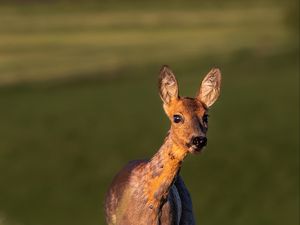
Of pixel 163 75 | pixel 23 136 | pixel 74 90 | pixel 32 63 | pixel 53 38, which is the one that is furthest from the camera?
pixel 53 38

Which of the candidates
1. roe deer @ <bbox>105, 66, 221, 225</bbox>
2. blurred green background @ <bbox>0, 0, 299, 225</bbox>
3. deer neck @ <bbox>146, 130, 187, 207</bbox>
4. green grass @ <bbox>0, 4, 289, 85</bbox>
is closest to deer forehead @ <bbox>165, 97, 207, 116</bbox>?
roe deer @ <bbox>105, 66, 221, 225</bbox>

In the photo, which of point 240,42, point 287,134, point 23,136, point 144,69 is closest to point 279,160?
point 287,134

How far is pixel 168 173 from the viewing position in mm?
7875

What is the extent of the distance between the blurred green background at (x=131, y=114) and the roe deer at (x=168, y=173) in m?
3.66

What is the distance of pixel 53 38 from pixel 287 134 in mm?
24682

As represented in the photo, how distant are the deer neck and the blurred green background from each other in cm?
408

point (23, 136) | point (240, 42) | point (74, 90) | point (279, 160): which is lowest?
point (279, 160)

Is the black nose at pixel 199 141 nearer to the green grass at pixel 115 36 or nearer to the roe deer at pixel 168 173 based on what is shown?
the roe deer at pixel 168 173

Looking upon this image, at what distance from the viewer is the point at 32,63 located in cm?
4019

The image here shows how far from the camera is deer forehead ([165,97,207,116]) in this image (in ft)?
24.9

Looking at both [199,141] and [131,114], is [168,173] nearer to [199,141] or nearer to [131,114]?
[199,141]

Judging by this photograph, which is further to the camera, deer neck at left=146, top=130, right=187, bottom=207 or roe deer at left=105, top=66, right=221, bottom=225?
deer neck at left=146, top=130, right=187, bottom=207

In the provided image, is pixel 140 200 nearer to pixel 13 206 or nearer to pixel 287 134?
pixel 13 206

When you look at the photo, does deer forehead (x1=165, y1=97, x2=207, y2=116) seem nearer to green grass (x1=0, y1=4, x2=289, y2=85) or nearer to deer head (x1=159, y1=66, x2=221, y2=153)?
deer head (x1=159, y1=66, x2=221, y2=153)
